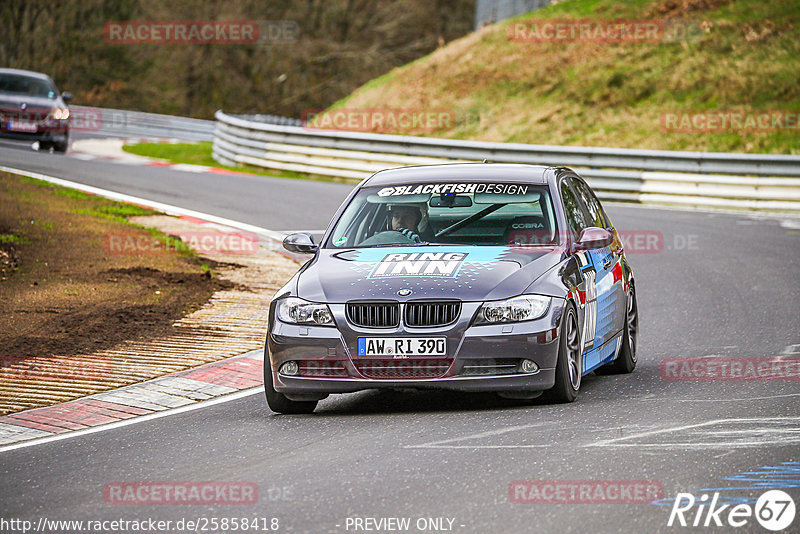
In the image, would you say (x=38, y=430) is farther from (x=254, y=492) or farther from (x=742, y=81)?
(x=742, y=81)

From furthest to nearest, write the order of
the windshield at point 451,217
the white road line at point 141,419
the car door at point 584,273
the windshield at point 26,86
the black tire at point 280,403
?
the windshield at point 26,86 < the windshield at point 451,217 < the car door at point 584,273 < the black tire at point 280,403 < the white road line at point 141,419

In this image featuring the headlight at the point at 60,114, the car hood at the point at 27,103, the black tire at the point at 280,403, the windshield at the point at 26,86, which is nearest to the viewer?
the black tire at the point at 280,403

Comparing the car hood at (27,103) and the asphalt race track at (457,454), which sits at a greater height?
the asphalt race track at (457,454)

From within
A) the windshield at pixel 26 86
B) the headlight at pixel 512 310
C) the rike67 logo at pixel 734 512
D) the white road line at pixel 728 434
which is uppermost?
the headlight at pixel 512 310

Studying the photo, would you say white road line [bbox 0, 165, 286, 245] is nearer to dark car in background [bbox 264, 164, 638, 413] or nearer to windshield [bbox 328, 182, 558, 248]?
windshield [bbox 328, 182, 558, 248]

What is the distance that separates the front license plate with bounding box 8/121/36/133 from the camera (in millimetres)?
30062

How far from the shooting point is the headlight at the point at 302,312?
7875mm

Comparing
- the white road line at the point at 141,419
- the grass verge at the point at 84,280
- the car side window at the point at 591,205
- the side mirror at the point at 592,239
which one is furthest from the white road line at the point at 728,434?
the grass verge at the point at 84,280

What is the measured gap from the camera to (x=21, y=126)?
3016 cm

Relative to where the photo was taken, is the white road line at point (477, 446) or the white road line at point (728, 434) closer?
the white road line at point (728, 434)

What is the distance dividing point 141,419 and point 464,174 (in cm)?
296

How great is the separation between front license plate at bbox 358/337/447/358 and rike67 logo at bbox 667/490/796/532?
2.29m

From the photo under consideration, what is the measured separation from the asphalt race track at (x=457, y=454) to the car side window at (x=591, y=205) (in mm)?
1194

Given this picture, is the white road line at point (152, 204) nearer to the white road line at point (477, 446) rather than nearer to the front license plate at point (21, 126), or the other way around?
the front license plate at point (21, 126)
